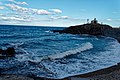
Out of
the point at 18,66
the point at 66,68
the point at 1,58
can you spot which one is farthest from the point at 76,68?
the point at 1,58

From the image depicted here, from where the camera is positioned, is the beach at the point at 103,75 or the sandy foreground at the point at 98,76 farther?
A: the beach at the point at 103,75

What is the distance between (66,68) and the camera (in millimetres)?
17359

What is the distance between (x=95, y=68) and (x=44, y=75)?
4.77 m

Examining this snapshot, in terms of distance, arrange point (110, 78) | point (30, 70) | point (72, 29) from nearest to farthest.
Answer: point (110, 78)
point (30, 70)
point (72, 29)

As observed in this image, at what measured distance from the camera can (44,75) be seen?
14.8 metres

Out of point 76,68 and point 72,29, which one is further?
point 72,29

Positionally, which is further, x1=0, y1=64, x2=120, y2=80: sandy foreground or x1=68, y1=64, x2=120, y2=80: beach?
x1=68, y1=64, x2=120, y2=80: beach

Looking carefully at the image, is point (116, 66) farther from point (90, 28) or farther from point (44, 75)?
point (90, 28)

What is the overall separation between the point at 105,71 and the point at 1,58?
1076 cm

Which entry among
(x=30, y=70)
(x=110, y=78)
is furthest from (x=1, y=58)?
(x=110, y=78)

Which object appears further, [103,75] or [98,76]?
[103,75]

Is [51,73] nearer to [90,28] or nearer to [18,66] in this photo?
[18,66]

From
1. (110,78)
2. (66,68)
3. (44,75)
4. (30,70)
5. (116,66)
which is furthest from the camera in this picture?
(116,66)

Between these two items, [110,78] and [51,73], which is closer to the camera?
[110,78]
